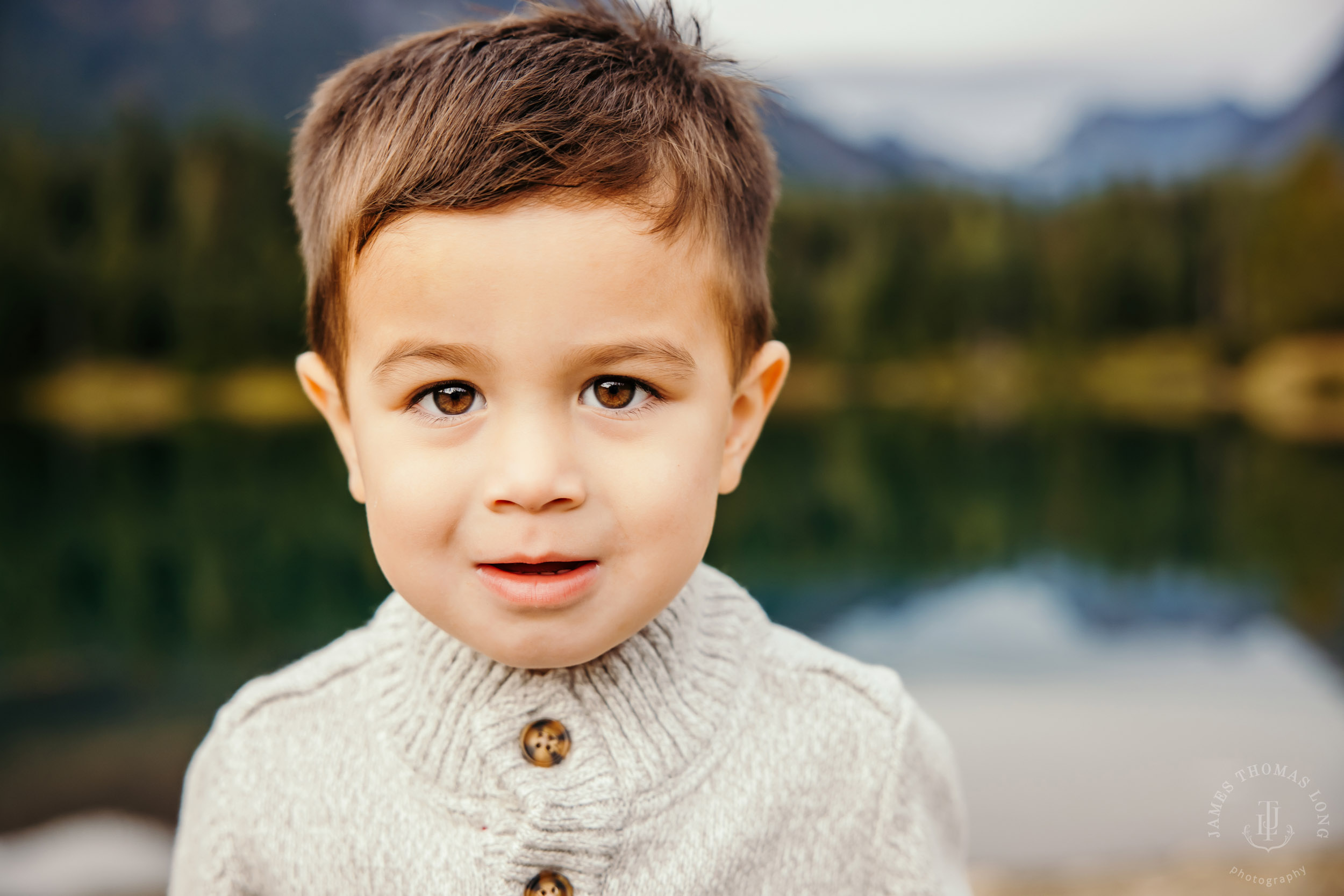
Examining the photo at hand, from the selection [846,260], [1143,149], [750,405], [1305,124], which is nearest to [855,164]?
[846,260]

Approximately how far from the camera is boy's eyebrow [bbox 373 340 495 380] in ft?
2.08

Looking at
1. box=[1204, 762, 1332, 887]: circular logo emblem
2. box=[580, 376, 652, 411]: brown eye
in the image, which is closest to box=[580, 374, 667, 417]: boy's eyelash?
box=[580, 376, 652, 411]: brown eye

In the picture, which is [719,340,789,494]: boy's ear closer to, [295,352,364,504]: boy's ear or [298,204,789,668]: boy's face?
[298,204,789,668]: boy's face

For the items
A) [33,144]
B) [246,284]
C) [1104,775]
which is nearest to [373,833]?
[1104,775]

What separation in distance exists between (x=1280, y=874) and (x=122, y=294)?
8.10 m

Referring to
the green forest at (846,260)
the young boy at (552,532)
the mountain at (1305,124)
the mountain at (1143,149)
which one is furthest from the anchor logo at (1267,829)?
the mountain at (1305,124)

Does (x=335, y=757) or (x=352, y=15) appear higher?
(x=352, y=15)

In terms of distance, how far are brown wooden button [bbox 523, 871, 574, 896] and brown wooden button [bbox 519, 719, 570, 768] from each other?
0.07 m

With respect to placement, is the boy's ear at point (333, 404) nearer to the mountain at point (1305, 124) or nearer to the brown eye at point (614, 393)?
the brown eye at point (614, 393)

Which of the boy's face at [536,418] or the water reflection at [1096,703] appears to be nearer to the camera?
the boy's face at [536,418]

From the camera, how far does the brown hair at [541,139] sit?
25.2 inches

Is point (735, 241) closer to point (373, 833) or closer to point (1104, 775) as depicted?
point (373, 833)

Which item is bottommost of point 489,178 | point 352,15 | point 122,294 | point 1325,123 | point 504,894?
point 504,894

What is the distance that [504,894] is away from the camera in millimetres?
713
